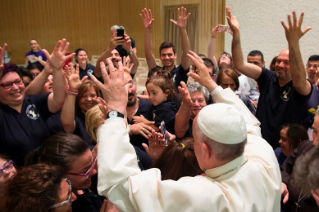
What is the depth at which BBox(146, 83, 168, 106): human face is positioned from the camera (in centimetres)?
262

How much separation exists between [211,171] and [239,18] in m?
6.44

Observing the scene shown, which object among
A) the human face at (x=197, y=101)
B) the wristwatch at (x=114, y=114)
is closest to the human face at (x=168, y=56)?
the human face at (x=197, y=101)

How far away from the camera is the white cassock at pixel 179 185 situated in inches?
41.0

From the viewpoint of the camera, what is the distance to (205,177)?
1.14 metres

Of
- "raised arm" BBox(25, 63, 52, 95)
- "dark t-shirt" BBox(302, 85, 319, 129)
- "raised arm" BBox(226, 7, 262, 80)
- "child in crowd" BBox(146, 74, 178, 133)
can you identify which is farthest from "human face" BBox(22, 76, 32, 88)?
"dark t-shirt" BBox(302, 85, 319, 129)

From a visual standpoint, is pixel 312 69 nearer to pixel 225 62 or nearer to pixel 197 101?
pixel 225 62

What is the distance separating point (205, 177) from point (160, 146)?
0.97m

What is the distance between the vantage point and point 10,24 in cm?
898

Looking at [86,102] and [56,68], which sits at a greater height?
[56,68]

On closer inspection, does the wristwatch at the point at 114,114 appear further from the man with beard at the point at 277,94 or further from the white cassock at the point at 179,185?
the man with beard at the point at 277,94

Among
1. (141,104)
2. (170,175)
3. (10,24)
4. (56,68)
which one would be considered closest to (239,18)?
(141,104)

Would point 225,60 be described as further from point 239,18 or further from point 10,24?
point 10,24

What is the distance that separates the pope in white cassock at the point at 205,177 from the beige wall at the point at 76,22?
7240 millimetres

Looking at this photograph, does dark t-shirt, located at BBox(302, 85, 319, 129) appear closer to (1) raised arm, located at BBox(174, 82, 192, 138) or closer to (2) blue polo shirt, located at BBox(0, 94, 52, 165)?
(1) raised arm, located at BBox(174, 82, 192, 138)
